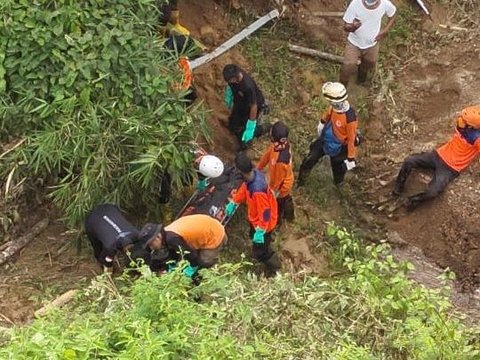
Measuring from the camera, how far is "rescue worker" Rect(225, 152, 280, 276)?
7.73m

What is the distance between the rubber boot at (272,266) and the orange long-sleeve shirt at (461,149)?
6.98 ft

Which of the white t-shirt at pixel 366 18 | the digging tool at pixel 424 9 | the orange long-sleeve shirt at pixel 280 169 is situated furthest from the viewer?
the digging tool at pixel 424 9

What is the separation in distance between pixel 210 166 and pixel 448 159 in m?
2.58

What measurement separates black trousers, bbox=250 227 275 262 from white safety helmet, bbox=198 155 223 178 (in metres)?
0.64

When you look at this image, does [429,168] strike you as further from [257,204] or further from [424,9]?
[424,9]

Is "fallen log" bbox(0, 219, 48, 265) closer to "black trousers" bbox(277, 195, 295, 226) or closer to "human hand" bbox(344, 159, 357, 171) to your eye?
"black trousers" bbox(277, 195, 295, 226)

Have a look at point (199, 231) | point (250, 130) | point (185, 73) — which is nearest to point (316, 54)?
point (250, 130)

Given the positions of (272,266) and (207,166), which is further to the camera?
(272,266)

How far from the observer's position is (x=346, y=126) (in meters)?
8.71

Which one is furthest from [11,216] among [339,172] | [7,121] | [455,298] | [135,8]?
[455,298]

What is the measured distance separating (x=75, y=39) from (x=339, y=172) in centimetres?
323

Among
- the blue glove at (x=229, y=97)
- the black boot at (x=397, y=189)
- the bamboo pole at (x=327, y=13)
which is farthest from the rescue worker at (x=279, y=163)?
the bamboo pole at (x=327, y=13)

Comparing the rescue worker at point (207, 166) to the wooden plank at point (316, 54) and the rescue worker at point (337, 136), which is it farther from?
the wooden plank at point (316, 54)

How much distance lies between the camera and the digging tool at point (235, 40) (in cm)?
1001
